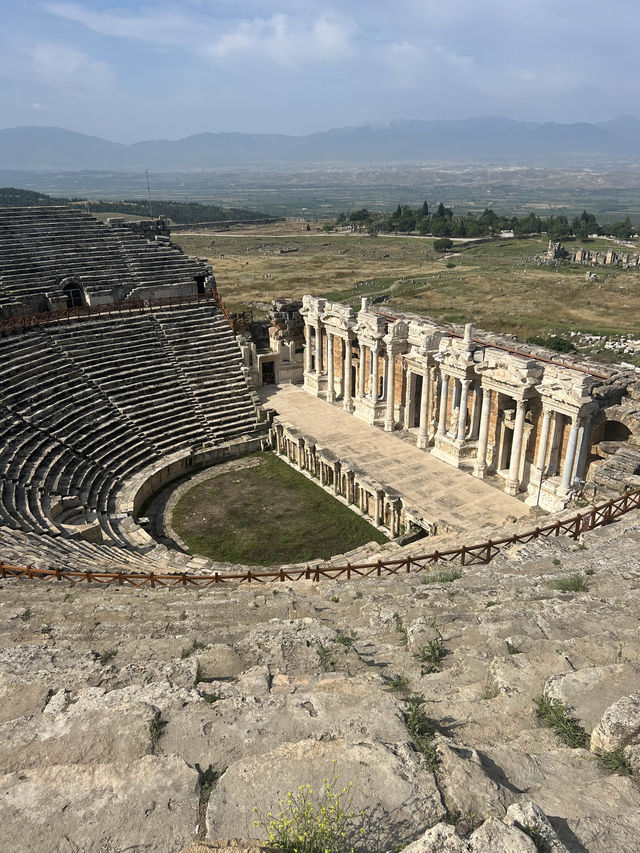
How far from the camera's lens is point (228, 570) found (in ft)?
62.3

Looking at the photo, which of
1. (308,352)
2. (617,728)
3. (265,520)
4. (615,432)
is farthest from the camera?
(308,352)

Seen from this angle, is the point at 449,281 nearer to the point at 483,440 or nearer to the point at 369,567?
the point at 483,440

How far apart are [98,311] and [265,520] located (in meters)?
16.8

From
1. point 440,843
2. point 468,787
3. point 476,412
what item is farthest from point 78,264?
point 440,843

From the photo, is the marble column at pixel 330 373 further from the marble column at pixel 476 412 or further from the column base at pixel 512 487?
the column base at pixel 512 487

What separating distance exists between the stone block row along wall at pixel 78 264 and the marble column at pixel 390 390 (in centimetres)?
1386

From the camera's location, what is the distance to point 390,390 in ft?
98.0

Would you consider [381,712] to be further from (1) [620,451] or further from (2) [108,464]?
(2) [108,464]

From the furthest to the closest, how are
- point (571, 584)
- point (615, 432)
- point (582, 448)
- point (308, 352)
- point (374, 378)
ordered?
point (308, 352) → point (374, 378) → point (615, 432) → point (582, 448) → point (571, 584)

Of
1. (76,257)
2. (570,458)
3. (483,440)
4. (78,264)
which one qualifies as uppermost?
(76,257)

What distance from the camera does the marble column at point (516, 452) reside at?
23.2 meters

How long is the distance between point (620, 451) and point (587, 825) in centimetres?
1766

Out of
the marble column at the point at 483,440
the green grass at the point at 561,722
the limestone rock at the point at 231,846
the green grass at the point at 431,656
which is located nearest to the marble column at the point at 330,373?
the marble column at the point at 483,440

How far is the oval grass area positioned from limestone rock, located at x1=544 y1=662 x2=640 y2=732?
45.0 ft
